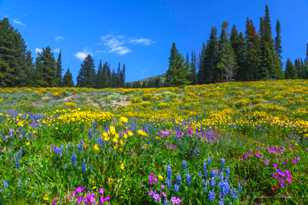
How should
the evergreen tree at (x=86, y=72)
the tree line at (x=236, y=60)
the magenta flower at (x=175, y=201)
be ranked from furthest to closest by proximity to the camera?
1. the evergreen tree at (x=86, y=72)
2. the tree line at (x=236, y=60)
3. the magenta flower at (x=175, y=201)

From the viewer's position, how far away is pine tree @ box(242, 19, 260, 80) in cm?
5664

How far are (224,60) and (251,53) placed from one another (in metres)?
7.30

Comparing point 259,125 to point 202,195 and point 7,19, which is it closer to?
point 202,195

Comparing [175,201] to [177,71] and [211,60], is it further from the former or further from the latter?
[211,60]

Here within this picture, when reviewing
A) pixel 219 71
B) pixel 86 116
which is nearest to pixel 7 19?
pixel 219 71

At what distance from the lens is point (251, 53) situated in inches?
2259

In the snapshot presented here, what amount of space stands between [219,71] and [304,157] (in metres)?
56.0

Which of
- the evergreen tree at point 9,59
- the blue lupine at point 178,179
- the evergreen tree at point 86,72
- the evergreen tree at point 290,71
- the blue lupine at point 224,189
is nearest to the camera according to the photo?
the blue lupine at point 224,189

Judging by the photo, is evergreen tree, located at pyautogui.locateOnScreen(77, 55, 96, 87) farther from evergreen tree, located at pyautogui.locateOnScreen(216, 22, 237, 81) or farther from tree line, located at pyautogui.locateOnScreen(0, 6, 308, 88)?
evergreen tree, located at pyautogui.locateOnScreen(216, 22, 237, 81)

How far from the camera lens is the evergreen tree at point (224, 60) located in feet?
184

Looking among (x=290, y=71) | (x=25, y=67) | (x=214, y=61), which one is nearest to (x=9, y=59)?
(x=25, y=67)

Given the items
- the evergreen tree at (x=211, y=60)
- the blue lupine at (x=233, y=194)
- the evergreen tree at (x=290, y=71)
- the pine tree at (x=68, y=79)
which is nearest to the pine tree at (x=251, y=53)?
the evergreen tree at (x=211, y=60)

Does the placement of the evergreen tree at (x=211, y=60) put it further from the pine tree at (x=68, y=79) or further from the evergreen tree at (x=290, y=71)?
the pine tree at (x=68, y=79)

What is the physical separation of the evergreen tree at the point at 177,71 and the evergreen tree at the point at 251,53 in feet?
49.0
